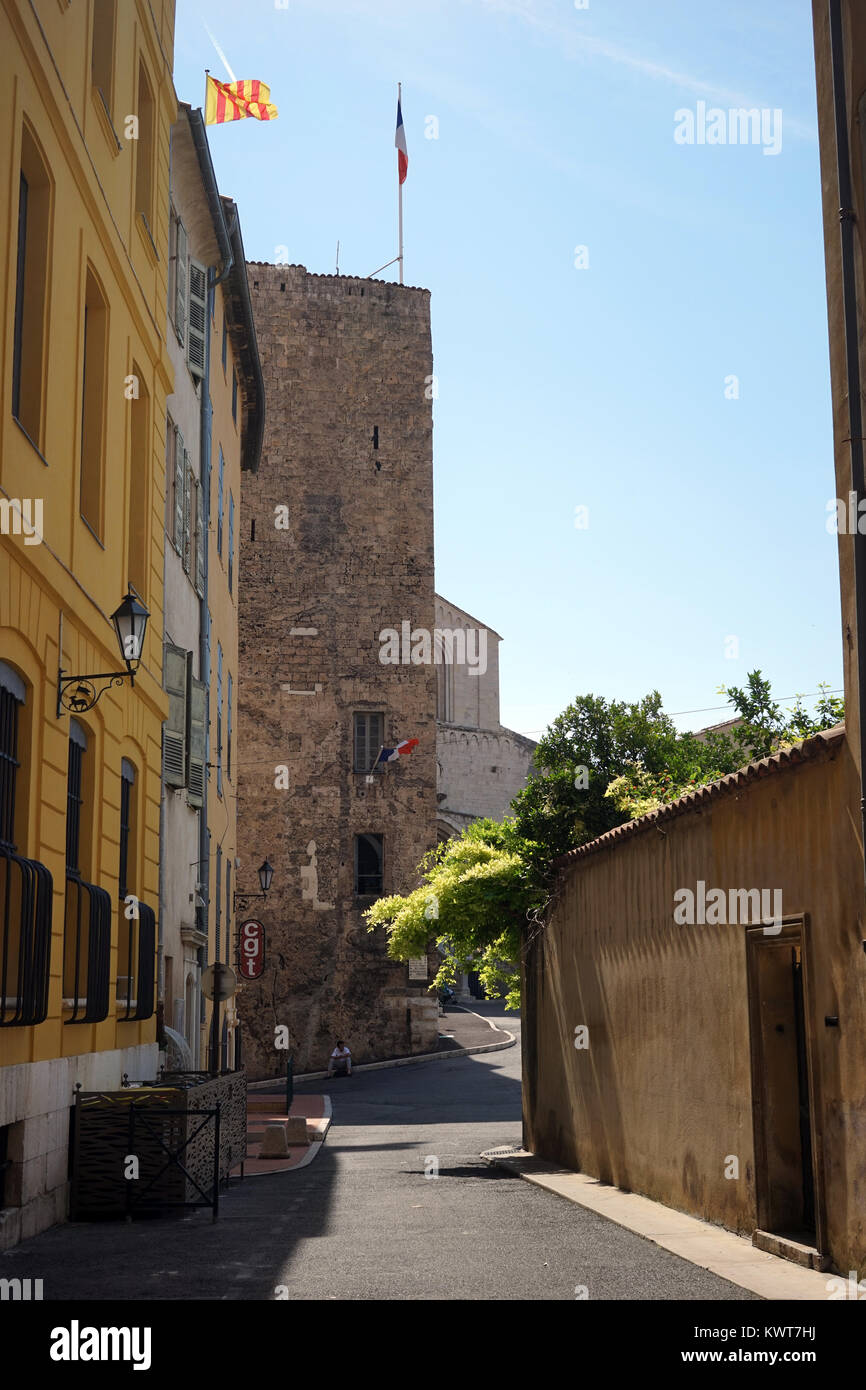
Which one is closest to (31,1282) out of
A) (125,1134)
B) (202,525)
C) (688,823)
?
(125,1134)

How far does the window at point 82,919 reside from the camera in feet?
36.0

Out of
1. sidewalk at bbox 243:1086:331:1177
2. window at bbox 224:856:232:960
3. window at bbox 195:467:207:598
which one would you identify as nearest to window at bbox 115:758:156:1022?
sidewalk at bbox 243:1086:331:1177

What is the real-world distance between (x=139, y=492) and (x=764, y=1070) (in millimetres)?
8174

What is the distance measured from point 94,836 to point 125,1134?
7.72ft

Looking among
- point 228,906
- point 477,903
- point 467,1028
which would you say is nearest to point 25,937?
point 477,903

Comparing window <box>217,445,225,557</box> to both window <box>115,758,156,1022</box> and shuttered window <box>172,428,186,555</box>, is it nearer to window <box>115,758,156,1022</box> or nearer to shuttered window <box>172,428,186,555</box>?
shuttered window <box>172,428,186,555</box>

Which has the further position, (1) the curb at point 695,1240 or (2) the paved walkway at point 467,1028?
(2) the paved walkway at point 467,1028

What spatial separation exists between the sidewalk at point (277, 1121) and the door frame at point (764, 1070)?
26.7ft

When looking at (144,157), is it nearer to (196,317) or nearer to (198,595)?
(196,317)

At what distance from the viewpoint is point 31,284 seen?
407 inches

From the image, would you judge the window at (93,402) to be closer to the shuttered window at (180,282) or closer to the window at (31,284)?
the window at (31,284)

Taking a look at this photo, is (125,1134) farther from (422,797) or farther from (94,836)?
(422,797)

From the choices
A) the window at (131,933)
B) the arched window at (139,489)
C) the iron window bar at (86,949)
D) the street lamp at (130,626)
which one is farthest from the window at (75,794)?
the arched window at (139,489)
